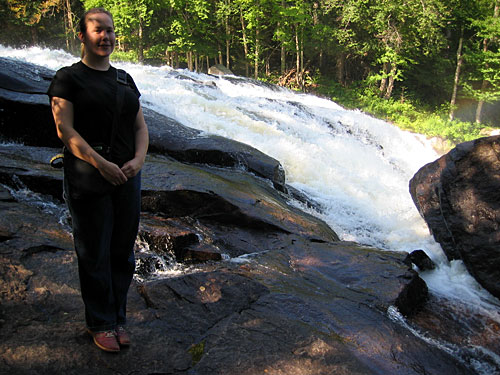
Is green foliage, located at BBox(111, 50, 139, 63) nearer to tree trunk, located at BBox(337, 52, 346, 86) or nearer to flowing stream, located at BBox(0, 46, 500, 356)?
tree trunk, located at BBox(337, 52, 346, 86)

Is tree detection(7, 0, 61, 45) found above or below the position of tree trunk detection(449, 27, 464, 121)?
above

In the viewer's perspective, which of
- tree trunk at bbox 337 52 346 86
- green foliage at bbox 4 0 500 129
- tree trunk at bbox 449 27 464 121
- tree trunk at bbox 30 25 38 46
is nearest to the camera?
green foliage at bbox 4 0 500 129

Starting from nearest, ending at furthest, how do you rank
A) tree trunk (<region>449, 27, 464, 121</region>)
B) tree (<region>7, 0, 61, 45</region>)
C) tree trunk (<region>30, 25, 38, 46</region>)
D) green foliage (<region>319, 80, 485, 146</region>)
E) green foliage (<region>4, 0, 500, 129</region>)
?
green foliage (<region>319, 80, 485, 146</region>) < green foliage (<region>4, 0, 500, 129</region>) < tree trunk (<region>449, 27, 464, 121</region>) < tree (<region>7, 0, 61, 45</region>) < tree trunk (<region>30, 25, 38, 46</region>)

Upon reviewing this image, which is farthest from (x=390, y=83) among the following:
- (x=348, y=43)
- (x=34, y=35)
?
(x=34, y=35)

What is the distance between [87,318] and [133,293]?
67 centimetres

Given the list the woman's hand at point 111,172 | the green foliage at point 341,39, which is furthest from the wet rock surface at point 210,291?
the green foliage at point 341,39

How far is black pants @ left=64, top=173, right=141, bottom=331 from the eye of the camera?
210 centimetres

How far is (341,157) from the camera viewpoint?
33.4ft

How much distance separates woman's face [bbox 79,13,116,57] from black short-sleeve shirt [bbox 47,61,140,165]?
94 mm

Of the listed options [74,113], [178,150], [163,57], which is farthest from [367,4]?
[74,113]

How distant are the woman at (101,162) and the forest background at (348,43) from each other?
18.4 metres

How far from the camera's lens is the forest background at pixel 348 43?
837 inches

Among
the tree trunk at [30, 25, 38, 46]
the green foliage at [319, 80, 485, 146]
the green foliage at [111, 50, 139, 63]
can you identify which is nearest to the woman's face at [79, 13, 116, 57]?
the green foliage at [319, 80, 485, 146]

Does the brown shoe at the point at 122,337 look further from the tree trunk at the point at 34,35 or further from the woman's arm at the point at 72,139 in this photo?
the tree trunk at the point at 34,35
